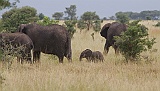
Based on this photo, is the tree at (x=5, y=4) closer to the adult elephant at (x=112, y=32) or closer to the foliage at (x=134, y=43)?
the foliage at (x=134, y=43)

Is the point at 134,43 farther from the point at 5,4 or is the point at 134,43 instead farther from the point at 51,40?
the point at 5,4

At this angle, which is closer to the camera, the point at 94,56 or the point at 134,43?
the point at 134,43

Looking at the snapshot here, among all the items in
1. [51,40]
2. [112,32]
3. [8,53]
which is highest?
[112,32]

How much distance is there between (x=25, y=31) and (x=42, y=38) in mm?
669

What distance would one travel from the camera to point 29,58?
476 inches

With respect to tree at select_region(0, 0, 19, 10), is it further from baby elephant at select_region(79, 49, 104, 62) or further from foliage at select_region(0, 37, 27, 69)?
→ baby elephant at select_region(79, 49, 104, 62)

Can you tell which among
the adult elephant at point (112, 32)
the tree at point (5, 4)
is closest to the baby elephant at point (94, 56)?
the adult elephant at point (112, 32)

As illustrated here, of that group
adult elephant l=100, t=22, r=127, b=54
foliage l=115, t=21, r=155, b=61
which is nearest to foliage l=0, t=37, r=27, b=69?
foliage l=115, t=21, r=155, b=61

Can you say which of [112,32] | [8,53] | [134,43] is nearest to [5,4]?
[8,53]

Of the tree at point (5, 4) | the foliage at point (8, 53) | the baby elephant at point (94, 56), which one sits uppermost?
the tree at point (5, 4)

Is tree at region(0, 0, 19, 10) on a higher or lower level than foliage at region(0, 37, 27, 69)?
higher

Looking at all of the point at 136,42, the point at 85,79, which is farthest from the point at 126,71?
the point at 136,42

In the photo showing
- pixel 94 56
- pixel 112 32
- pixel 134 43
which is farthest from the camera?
pixel 112 32

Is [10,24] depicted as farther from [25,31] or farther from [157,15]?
[157,15]
